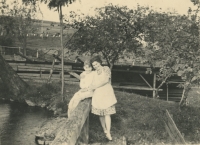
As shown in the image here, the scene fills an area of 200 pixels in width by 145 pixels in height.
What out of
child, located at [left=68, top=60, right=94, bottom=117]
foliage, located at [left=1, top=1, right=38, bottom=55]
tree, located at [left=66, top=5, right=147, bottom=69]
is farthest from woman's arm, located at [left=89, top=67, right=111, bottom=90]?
foliage, located at [left=1, top=1, right=38, bottom=55]

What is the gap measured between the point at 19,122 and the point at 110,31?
681 centimetres

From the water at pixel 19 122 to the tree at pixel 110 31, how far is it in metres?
4.38

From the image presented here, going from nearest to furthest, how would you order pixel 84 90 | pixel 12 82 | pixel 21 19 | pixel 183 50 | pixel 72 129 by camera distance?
pixel 72 129
pixel 84 90
pixel 183 50
pixel 12 82
pixel 21 19

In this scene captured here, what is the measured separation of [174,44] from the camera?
9352 mm

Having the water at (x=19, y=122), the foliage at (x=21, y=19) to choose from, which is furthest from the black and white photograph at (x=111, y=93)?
the foliage at (x=21, y=19)

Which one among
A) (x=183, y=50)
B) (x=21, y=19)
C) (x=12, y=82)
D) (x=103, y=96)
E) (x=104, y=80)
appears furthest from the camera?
(x=21, y=19)

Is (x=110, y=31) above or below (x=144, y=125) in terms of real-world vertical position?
above

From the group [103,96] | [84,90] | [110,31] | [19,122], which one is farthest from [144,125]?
[110,31]

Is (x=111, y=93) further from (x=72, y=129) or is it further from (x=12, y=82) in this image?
(x=12, y=82)

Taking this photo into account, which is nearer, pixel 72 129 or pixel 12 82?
pixel 72 129

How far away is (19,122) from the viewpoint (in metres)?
10.9

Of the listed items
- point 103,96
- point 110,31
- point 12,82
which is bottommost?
point 12,82

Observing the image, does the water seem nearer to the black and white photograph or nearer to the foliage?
the black and white photograph

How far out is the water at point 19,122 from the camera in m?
8.80
